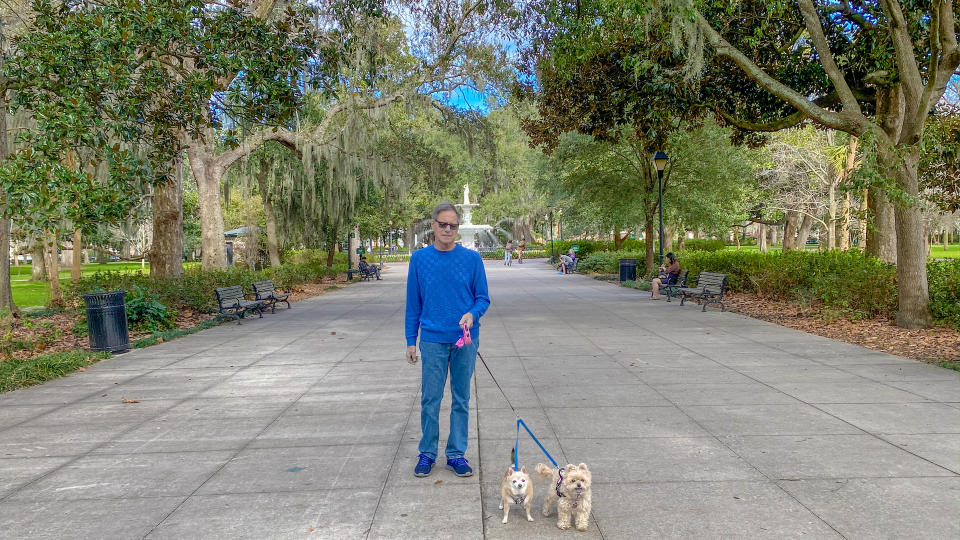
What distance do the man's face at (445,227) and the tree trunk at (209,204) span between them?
50.8 feet

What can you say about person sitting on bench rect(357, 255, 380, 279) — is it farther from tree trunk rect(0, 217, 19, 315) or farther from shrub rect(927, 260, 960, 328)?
shrub rect(927, 260, 960, 328)

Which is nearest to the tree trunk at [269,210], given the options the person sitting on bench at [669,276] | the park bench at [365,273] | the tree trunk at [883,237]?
the park bench at [365,273]

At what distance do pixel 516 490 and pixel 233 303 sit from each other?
11356mm

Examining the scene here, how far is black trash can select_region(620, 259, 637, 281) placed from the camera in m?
22.6

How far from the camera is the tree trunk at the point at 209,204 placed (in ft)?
57.8

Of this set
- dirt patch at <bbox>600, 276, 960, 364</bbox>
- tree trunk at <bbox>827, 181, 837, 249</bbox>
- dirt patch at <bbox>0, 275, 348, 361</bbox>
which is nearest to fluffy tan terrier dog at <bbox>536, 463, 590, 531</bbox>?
dirt patch at <bbox>600, 276, 960, 364</bbox>

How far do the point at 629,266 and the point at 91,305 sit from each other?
17475 millimetres

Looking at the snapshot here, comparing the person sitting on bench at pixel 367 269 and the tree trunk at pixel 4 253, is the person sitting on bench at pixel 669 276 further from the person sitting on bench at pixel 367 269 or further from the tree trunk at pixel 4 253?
the person sitting on bench at pixel 367 269

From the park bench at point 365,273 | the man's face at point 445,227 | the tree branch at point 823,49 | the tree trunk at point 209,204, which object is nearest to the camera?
the man's face at point 445,227

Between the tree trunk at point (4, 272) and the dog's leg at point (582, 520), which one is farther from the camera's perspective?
the tree trunk at point (4, 272)

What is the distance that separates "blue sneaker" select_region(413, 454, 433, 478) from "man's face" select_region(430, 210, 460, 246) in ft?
4.63

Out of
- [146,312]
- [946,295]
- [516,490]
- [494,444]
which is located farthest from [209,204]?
[946,295]

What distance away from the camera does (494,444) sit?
4727mm

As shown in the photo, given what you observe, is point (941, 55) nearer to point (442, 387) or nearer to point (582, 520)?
point (442, 387)
